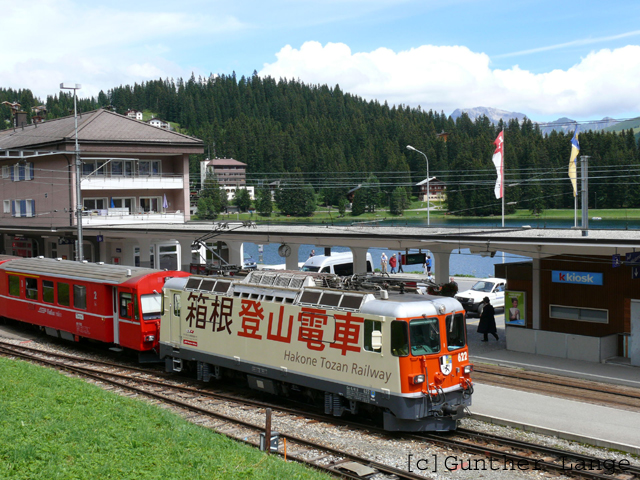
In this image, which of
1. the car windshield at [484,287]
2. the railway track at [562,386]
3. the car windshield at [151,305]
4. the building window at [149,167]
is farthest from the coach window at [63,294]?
the building window at [149,167]

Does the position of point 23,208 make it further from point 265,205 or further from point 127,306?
point 265,205

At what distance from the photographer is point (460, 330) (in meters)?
12.8

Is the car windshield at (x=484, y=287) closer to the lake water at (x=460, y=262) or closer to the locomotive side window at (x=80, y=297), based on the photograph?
the locomotive side window at (x=80, y=297)

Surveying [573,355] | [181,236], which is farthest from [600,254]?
[181,236]

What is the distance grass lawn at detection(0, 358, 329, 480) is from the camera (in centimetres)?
934

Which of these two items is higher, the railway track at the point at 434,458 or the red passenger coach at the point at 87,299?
the red passenger coach at the point at 87,299

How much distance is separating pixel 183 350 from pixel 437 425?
7.90 meters

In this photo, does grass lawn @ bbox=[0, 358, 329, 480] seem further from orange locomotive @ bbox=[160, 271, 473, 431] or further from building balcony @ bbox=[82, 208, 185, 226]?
building balcony @ bbox=[82, 208, 185, 226]

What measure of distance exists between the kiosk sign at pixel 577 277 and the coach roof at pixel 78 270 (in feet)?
40.9

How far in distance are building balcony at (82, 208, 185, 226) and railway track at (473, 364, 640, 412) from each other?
99.6 feet

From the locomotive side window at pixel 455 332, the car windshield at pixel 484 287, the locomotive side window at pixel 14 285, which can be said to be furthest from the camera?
the car windshield at pixel 484 287

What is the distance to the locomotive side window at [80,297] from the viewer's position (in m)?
21.3

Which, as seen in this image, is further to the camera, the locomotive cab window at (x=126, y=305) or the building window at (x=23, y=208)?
the building window at (x=23, y=208)

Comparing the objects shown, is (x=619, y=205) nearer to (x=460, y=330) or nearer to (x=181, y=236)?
(x=181, y=236)
